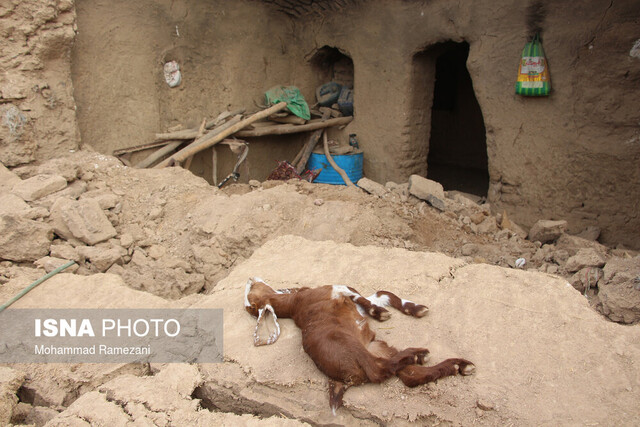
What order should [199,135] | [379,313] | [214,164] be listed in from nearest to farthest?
1. [379,313]
2. [199,135]
3. [214,164]

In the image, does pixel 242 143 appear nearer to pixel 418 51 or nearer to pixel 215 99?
pixel 215 99

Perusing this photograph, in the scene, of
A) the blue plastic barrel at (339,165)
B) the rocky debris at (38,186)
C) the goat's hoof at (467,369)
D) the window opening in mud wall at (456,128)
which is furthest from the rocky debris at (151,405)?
the window opening in mud wall at (456,128)

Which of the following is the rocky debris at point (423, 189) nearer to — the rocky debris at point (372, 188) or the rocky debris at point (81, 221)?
the rocky debris at point (372, 188)

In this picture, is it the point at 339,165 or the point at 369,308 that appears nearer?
the point at 369,308

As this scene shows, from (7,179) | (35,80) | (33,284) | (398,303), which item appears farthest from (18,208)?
(398,303)

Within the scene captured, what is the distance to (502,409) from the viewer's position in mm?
1838

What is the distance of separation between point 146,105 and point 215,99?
4.28ft

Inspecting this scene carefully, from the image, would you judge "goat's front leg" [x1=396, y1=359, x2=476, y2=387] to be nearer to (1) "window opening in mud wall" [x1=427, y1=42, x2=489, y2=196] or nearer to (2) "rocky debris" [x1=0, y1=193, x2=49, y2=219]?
(2) "rocky debris" [x1=0, y1=193, x2=49, y2=219]

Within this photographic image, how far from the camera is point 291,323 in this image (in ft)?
8.19

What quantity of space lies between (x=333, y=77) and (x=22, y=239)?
6634 millimetres

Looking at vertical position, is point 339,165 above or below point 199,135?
below

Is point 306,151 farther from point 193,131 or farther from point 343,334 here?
point 343,334

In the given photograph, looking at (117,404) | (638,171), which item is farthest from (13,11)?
(638,171)

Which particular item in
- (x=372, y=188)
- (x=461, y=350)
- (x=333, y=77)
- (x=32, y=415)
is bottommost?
(x=32, y=415)
